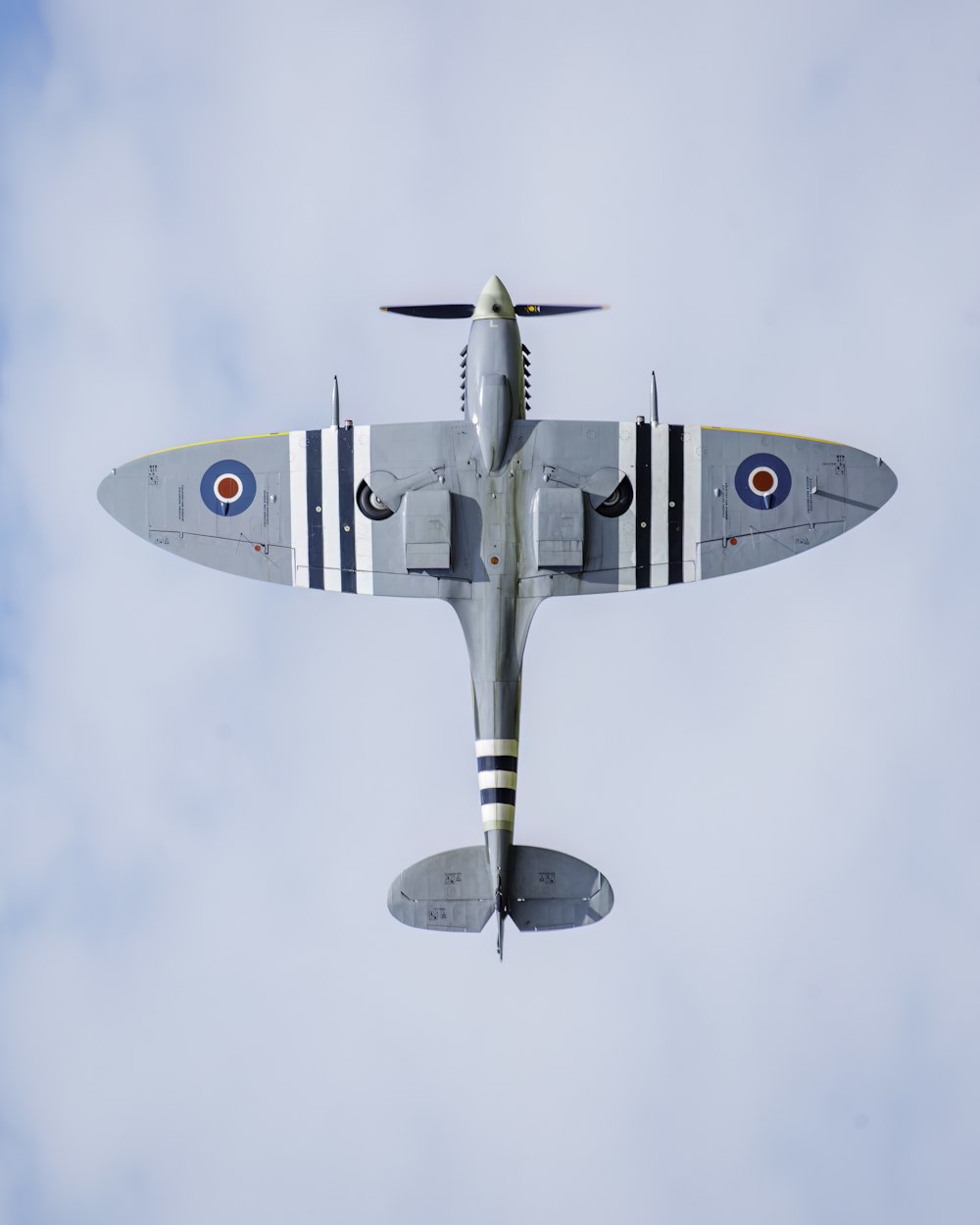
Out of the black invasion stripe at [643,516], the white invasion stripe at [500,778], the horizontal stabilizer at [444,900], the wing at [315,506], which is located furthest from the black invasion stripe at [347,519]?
the horizontal stabilizer at [444,900]

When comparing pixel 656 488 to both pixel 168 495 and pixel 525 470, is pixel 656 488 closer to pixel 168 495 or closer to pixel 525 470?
pixel 525 470

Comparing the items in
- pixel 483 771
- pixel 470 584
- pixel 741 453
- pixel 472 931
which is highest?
pixel 741 453

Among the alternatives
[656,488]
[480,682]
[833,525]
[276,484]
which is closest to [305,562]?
[276,484]

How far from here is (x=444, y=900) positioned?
31734 millimetres

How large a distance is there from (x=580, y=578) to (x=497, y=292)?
5.34 m

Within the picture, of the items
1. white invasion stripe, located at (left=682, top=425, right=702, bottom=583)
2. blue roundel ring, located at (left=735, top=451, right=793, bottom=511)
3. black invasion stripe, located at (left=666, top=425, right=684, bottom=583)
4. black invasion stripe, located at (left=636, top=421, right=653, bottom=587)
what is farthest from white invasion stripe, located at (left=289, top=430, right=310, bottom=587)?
blue roundel ring, located at (left=735, top=451, right=793, bottom=511)

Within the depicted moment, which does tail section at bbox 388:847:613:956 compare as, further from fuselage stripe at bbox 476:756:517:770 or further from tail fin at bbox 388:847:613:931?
fuselage stripe at bbox 476:756:517:770

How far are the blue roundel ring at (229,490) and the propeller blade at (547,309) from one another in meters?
5.55

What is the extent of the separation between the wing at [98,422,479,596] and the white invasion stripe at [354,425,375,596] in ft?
0.05

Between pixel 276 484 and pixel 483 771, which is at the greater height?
pixel 276 484

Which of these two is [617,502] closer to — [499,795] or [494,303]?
[494,303]

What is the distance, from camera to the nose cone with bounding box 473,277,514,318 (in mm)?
33906

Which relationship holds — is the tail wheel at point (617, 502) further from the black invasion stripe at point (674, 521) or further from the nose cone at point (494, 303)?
the nose cone at point (494, 303)

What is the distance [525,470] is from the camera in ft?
108
